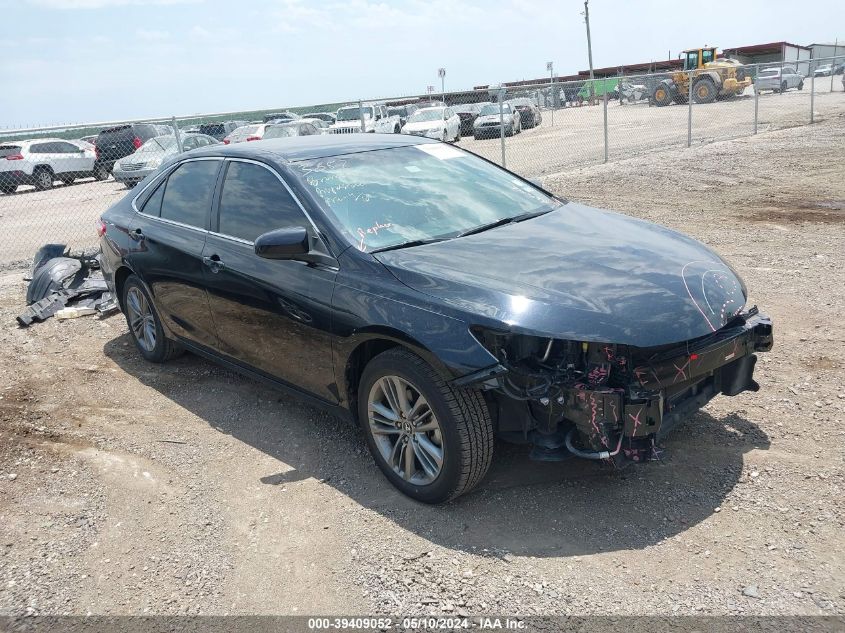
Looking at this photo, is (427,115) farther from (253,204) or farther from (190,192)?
(253,204)

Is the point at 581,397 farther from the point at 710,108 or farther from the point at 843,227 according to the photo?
the point at 710,108

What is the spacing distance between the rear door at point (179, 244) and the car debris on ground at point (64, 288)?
1989 mm

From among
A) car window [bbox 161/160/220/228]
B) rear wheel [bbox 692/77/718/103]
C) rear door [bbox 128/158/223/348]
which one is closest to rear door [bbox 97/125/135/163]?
rear door [bbox 128/158/223/348]

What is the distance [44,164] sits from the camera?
2188 cm

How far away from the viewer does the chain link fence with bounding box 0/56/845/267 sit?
14711 mm

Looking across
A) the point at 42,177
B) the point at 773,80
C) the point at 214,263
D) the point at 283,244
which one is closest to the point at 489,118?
the point at 42,177

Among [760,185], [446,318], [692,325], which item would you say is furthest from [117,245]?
[760,185]

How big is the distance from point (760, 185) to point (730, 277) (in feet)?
31.3

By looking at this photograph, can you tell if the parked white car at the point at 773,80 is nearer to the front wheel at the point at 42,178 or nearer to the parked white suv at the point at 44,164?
the parked white suv at the point at 44,164

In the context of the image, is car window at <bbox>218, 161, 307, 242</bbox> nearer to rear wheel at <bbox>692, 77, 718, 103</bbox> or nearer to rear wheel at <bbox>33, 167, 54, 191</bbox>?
rear wheel at <bbox>33, 167, 54, 191</bbox>

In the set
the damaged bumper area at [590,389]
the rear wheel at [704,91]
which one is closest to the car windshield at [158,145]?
the damaged bumper area at [590,389]

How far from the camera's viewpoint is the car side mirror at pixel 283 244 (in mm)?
3666

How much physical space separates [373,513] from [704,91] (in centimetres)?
3219

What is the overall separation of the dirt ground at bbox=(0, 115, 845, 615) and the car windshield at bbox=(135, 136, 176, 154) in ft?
44.8
